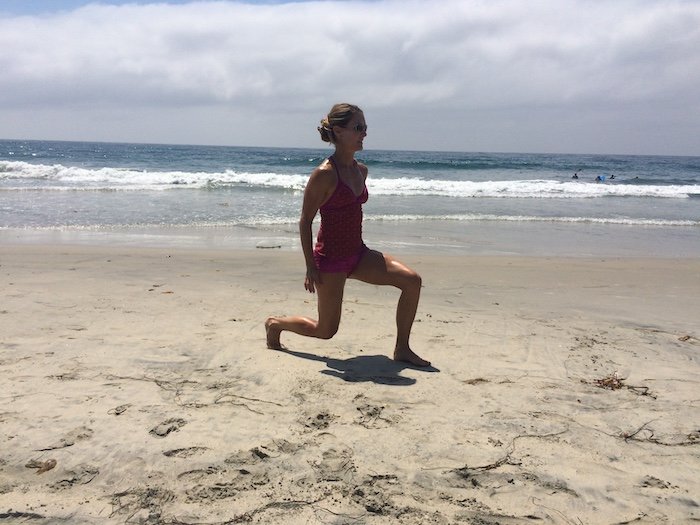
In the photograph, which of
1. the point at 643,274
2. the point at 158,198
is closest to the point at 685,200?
the point at 643,274

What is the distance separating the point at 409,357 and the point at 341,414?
987 millimetres

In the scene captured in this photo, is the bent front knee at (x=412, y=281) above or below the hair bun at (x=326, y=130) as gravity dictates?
below

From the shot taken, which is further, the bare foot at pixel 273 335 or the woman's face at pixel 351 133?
the bare foot at pixel 273 335

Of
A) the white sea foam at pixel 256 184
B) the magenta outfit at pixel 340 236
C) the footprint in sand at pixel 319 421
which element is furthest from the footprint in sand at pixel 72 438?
the white sea foam at pixel 256 184

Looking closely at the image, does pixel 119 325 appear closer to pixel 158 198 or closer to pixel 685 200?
pixel 158 198

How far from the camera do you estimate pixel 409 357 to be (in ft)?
13.4

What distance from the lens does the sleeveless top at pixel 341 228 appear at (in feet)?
12.8

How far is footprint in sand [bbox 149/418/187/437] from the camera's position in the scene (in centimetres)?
293

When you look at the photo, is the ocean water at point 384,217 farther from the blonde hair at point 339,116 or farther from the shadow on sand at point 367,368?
the blonde hair at point 339,116

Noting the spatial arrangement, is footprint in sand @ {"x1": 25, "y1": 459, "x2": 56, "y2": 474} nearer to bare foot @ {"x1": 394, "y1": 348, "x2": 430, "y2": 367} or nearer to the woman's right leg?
the woman's right leg

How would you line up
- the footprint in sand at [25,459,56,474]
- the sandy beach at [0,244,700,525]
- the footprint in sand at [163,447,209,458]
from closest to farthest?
the sandy beach at [0,244,700,525]
the footprint in sand at [25,459,56,474]
the footprint in sand at [163,447,209,458]

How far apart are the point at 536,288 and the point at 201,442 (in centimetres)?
497

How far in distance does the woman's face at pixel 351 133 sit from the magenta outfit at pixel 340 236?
0.32 metres

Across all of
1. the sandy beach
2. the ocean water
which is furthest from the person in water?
the ocean water
